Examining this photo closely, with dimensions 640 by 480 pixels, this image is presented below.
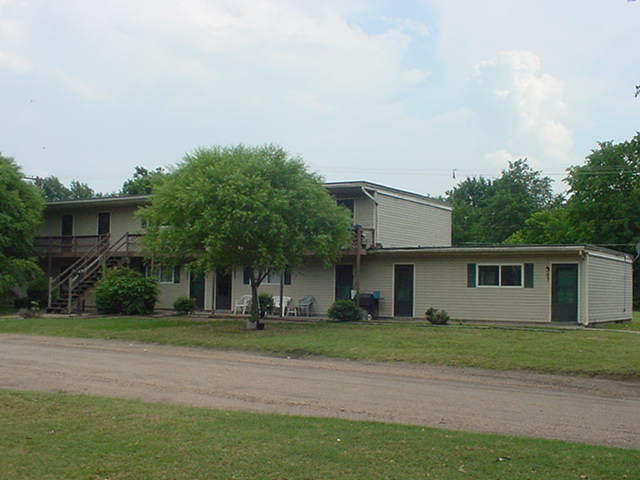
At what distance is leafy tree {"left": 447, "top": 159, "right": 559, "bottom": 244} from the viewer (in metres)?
73.4

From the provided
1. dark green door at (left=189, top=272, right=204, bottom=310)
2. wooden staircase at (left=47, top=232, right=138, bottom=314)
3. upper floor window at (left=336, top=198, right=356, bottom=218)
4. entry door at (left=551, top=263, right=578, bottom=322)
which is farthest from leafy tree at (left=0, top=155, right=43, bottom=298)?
entry door at (left=551, top=263, right=578, bottom=322)

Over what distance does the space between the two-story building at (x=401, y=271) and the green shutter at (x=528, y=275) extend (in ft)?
0.11

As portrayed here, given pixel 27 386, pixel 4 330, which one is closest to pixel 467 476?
pixel 27 386

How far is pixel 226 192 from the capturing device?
22.9 meters

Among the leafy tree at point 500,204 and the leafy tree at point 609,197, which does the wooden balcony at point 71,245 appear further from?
the leafy tree at point 500,204

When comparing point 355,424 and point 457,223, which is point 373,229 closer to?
point 355,424

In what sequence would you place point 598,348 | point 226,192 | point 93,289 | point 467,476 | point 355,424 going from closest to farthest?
point 467,476, point 355,424, point 598,348, point 226,192, point 93,289

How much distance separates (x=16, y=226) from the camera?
34406mm

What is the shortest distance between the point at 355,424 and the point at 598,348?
1102cm

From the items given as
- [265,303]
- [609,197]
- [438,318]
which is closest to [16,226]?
[265,303]

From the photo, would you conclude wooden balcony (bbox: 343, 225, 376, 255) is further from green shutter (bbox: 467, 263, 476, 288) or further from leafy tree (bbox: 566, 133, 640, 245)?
leafy tree (bbox: 566, 133, 640, 245)

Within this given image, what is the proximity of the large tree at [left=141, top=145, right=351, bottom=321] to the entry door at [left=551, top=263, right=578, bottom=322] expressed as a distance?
7.52m

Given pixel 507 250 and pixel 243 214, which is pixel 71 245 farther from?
pixel 507 250

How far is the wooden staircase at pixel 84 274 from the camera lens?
3234 cm
